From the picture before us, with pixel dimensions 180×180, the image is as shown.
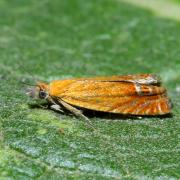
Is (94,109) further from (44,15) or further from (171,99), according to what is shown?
(44,15)

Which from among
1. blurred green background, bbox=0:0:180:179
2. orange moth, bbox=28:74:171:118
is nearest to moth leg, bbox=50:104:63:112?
orange moth, bbox=28:74:171:118

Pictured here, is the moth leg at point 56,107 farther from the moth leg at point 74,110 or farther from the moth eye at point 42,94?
the moth eye at point 42,94

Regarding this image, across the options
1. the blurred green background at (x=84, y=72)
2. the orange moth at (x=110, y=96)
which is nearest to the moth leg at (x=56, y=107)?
the orange moth at (x=110, y=96)

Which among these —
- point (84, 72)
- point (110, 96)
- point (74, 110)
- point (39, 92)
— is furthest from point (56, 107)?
point (84, 72)

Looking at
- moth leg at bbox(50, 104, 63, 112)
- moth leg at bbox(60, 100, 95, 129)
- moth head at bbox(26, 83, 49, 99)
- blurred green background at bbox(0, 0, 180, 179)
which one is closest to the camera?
blurred green background at bbox(0, 0, 180, 179)

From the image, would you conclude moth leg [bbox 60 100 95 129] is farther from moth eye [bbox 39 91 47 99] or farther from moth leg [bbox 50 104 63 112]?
moth eye [bbox 39 91 47 99]

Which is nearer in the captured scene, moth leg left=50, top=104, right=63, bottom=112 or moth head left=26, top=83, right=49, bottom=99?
moth leg left=50, top=104, right=63, bottom=112

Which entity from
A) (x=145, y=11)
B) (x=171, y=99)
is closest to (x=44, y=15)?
(x=145, y=11)
